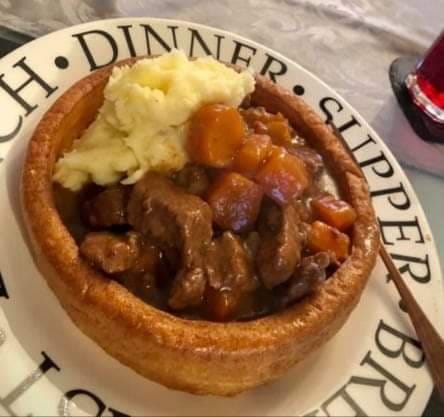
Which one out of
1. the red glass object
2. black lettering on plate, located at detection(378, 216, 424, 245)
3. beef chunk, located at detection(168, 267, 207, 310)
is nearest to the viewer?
beef chunk, located at detection(168, 267, 207, 310)

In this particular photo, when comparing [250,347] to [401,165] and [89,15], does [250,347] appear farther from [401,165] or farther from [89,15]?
[89,15]

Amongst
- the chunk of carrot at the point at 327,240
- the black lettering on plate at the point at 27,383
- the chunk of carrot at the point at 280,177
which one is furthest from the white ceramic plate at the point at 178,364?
the chunk of carrot at the point at 280,177

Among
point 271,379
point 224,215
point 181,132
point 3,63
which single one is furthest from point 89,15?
point 271,379

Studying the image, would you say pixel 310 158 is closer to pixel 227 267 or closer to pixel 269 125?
pixel 269 125

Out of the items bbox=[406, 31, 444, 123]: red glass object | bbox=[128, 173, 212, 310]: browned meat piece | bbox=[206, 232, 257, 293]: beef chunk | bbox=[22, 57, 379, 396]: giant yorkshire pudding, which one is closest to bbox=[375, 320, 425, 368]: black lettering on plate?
bbox=[22, 57, 379, 396]: giant yorkshire pudding

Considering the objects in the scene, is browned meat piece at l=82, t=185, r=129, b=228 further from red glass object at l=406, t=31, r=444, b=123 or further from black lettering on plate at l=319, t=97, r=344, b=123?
red glass object at l=406, t=31, r=444, b=123

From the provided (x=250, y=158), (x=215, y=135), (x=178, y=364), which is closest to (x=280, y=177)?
(x=250, y=158)
